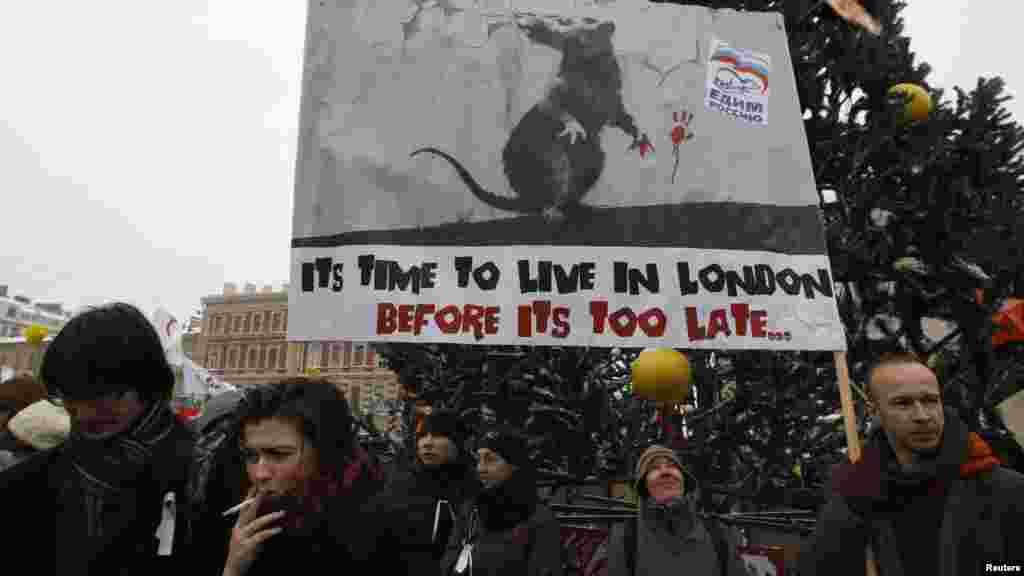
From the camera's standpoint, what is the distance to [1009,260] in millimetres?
4469

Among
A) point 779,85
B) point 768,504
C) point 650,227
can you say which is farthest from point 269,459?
point 768,504

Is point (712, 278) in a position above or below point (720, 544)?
above

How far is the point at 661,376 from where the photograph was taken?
A: 3.91m

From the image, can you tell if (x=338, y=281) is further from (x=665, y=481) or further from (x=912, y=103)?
(x=912, y=103)

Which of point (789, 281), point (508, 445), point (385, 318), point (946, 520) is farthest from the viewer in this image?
point (508, 445)

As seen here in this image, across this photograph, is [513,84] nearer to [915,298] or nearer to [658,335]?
[658,335]

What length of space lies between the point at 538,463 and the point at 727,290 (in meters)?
2.49

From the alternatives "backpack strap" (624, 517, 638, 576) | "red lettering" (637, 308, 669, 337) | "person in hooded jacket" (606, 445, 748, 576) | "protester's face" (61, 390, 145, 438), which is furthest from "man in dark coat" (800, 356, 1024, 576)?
"protester's face" (61, 390, 145, 438)

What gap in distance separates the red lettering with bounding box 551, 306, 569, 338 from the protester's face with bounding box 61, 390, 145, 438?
1.93 metres

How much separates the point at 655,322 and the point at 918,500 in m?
1.43

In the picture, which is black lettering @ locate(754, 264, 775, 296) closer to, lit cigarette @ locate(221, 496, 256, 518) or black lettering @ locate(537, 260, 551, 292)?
black lettering @ locate(537, 260, 551, 292)

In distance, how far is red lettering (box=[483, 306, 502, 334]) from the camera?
3225 millimetres

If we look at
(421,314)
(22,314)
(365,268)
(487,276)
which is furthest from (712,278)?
(22,314)

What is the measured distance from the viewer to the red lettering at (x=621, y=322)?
3240 mm
